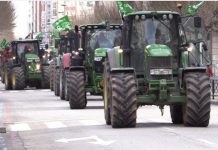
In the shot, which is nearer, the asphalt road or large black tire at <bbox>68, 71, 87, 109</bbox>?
the asphalt road

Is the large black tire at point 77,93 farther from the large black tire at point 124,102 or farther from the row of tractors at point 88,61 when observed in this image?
the large black tire at point 124,102

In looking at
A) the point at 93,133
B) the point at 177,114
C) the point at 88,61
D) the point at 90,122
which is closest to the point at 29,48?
the point at 88,61

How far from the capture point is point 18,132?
731 inches

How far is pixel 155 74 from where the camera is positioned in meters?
18.4

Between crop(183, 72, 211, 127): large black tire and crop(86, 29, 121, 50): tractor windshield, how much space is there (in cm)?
1015

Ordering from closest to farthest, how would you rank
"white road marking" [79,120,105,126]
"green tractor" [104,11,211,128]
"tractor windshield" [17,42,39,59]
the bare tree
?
"green tractor" [104,11,211,128]
"white road marking" [79,120,105,126]
"tractor windshield" [17,42,39,59]
the bare tree

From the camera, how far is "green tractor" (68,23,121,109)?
26.8 m

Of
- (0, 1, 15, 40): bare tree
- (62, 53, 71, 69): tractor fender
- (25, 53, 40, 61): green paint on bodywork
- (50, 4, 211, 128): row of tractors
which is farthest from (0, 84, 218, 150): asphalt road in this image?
(0, 1, 15, 40): bare tree

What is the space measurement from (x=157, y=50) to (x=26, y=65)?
2914 cm

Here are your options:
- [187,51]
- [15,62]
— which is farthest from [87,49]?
[15,62]

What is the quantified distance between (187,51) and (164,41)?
662 millimetres

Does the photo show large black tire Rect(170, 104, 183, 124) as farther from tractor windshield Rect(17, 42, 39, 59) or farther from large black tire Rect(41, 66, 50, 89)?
tractor windshield Rect(17, 42, 39, 59)

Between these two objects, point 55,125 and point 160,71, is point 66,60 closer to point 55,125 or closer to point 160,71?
point 55,125

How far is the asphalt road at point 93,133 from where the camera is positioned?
14.2m
